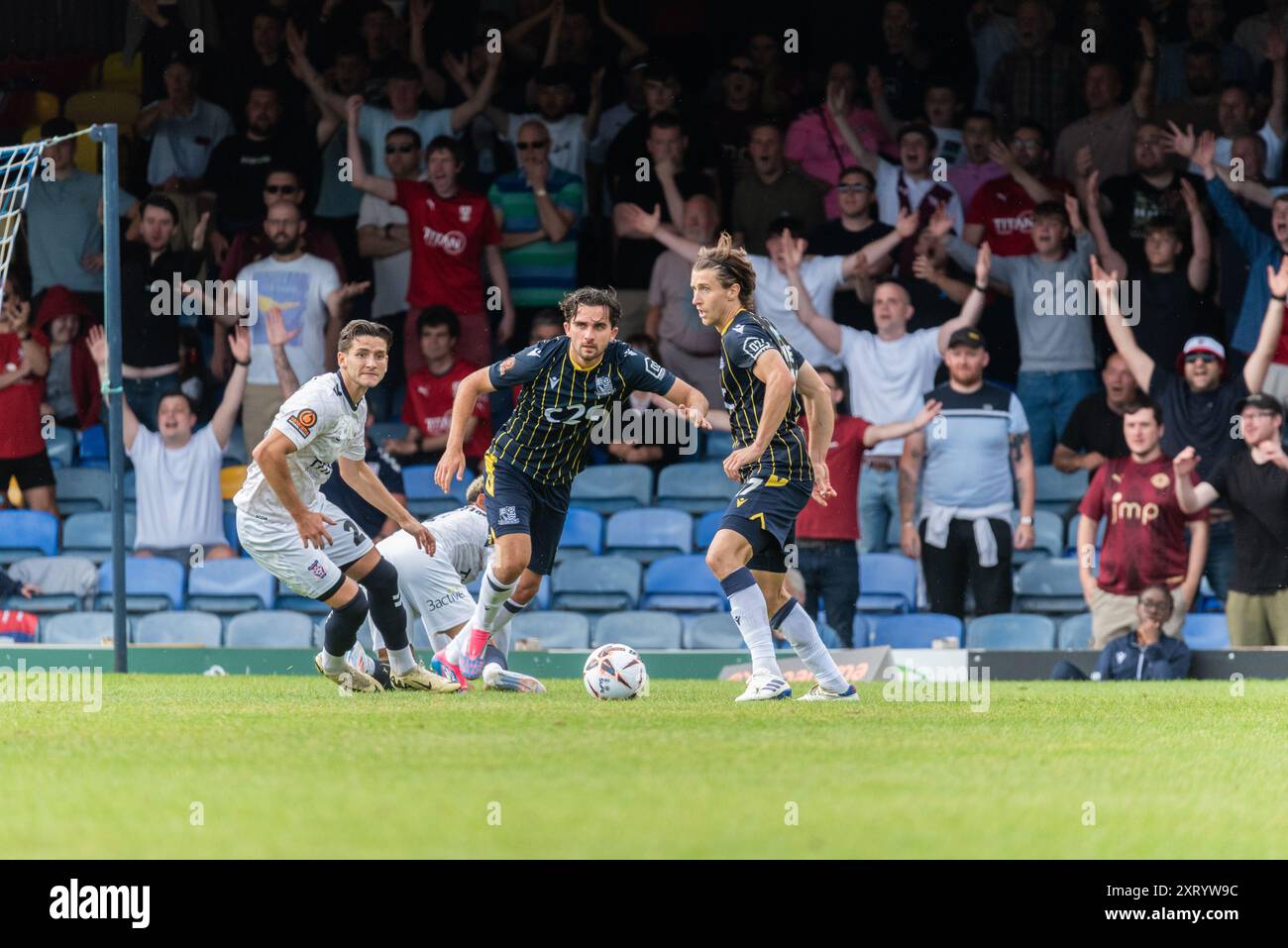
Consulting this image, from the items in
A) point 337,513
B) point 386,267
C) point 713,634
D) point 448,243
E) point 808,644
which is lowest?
point 713,634

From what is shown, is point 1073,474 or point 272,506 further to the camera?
point 1073,474

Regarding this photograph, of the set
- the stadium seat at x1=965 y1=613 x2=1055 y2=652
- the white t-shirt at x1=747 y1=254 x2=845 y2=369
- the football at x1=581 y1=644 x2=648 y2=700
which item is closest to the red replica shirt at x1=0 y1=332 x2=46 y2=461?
the white t-shirt at x1=747 y1=254 x2=845 y2=369

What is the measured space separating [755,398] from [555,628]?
20.7 ft

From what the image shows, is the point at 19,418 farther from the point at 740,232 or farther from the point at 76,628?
the point at 740,232

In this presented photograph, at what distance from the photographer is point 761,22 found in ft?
59.1

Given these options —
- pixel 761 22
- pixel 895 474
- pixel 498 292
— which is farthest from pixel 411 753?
pixel 761 22

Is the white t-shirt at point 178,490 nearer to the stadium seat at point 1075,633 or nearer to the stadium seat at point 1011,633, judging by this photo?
the stadium seat at point 1011,633

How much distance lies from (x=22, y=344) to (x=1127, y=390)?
391 inches

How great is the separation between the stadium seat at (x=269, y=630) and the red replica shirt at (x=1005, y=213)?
6.89 m

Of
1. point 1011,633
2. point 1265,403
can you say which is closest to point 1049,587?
point 1011,633

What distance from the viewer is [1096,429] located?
15.3 meters

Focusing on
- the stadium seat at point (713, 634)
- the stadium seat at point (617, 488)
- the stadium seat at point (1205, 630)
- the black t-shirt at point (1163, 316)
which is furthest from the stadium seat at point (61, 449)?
the stadium seat at point (1205, 630)

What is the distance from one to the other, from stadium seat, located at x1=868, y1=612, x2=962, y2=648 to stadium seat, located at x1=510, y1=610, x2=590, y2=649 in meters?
2.38
